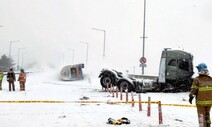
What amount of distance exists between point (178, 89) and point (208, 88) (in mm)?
19367

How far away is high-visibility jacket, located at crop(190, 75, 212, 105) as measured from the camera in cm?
939

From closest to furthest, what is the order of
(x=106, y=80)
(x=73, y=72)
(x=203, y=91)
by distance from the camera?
(x=203, y=91) < (x=106, y=80) < (x=73, y=72)

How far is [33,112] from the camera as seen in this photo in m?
14.9

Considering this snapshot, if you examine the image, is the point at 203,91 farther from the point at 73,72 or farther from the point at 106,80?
the point at 73,72

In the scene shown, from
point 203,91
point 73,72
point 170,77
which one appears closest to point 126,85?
point 170,77

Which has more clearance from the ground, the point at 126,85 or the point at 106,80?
the point at 106,80

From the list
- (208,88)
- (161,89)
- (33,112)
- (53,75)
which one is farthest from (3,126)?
Result: (53,75)

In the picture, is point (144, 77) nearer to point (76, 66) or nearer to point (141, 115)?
point (141, 115)

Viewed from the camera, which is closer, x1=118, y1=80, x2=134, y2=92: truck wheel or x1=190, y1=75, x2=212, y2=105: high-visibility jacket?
x1=190, y1=75, x2=212, y2=105: high-visibility jacket

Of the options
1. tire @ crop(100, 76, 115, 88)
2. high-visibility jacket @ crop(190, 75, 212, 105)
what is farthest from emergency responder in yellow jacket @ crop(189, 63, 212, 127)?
tire @ crop(100, 76, 115, 88)

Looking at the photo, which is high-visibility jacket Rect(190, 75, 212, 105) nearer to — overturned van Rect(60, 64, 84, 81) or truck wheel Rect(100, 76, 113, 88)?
truck wheel Rect(100, 76, 113, 88)

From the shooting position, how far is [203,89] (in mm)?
9414

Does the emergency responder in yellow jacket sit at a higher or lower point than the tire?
lower

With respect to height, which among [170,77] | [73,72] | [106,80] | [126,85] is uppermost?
[73,72]
